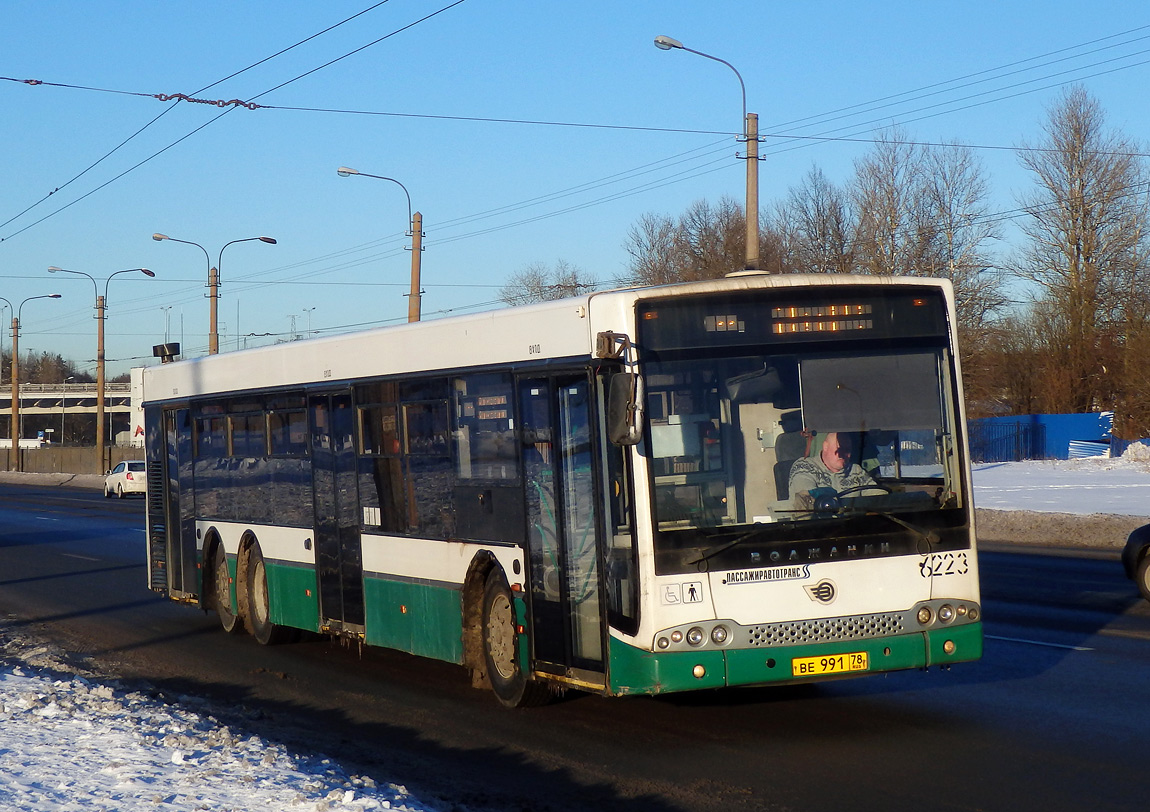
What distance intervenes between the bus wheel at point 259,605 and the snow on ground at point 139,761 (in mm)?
2085

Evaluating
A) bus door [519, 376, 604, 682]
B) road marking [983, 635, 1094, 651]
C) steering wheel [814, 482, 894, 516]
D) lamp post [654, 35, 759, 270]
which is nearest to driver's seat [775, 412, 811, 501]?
steering wheel [814, 482, 894, 516]

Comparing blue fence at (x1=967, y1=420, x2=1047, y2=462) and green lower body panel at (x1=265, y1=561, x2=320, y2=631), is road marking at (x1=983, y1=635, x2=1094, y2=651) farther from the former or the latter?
blue fence at (x1=967, y1=420, x2=1047, y2=462)

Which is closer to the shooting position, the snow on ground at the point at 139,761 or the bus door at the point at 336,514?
the snow on ground at the point at 139,761

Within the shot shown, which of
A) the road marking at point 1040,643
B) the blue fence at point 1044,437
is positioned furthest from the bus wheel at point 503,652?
the blue fence at point 1044,437

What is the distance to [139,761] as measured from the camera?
7406 mm

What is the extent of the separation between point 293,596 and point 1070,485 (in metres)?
25.6

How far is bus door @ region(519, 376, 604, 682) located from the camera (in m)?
8.20

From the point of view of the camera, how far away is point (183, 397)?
15.0 meters

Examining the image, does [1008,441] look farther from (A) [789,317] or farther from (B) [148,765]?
(B) [148,765]

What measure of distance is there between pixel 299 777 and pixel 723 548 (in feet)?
8.66

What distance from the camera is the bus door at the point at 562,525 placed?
820 centimetres

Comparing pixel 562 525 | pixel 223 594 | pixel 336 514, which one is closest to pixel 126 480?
pixel 223 594

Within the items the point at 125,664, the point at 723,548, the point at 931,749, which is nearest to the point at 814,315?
the point at 723,548

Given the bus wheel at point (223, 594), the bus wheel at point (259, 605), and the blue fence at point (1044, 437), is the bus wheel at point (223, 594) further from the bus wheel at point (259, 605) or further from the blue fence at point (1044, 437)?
the blue fence at point (1044, 437)
